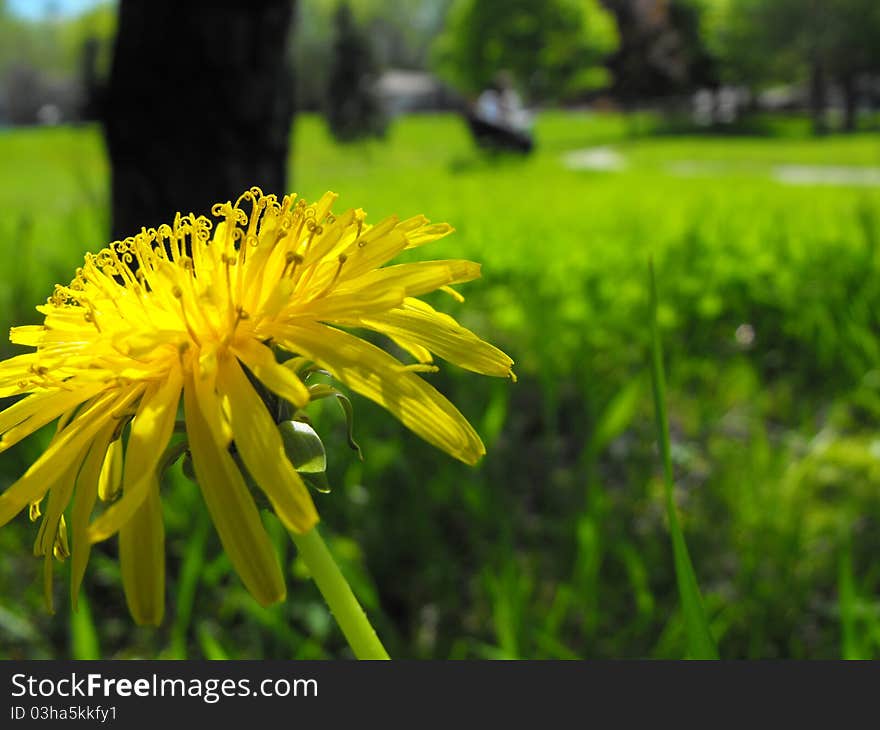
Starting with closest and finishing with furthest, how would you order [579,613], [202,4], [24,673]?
[24,673] < [579,613] < [202,4]

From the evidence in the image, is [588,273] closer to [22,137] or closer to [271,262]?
[271,262]

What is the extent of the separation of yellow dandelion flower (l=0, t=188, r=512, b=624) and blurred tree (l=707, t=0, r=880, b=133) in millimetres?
26780

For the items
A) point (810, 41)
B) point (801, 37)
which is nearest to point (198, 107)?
point (810, 41)

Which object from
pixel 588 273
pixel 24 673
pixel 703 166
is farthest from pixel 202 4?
pixel 703 166

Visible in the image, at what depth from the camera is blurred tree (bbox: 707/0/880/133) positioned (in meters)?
26.6

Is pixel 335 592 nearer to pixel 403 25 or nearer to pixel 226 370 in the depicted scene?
pixel 226 370

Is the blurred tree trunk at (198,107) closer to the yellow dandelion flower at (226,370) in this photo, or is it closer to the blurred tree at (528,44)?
the yellow dandelion flower at (226,370)

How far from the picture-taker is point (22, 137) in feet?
74.9

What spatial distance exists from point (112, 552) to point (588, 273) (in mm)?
1684

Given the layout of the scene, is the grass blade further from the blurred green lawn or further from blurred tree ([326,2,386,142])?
blurred tree ([326,2,386,142])

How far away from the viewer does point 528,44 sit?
30172 mm

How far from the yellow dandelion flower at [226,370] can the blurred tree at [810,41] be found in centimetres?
2678

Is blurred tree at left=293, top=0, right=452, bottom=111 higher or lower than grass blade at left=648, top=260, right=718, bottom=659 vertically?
higher

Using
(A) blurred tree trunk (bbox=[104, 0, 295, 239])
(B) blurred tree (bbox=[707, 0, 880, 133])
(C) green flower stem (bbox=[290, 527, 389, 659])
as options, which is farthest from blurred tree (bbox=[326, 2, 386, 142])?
(C) green flower stem (bbox=[290, 527, 389, 659])
